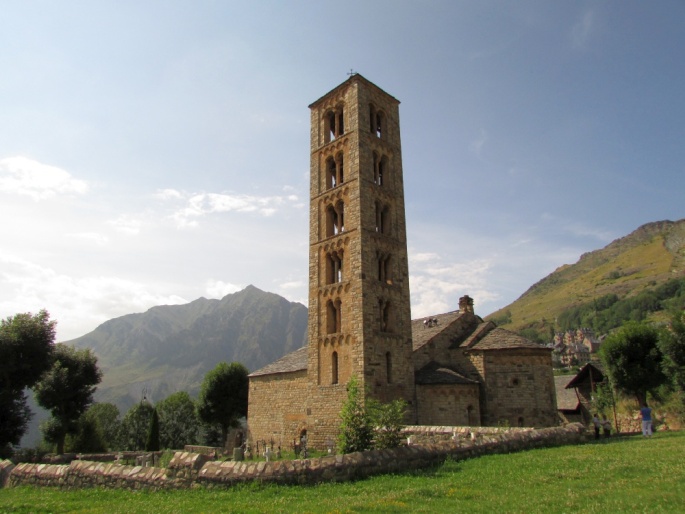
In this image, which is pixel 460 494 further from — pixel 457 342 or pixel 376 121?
pixel 376 121

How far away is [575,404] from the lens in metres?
39.2

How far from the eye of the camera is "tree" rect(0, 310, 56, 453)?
28.1 m

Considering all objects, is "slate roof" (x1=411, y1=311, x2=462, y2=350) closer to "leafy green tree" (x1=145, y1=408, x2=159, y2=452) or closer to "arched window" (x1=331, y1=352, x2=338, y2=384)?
"arched window" (x1=331, y1=352, x2=338, y2=384)

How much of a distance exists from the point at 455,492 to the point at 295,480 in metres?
3.83

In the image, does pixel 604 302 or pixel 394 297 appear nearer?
pixel 394 297

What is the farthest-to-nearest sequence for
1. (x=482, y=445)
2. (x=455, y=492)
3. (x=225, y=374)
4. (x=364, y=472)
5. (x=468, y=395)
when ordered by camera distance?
(x=225, y=374), (x=468, y=395), (x=482, y=445), (x=364, y=472), (x=455, y=492)

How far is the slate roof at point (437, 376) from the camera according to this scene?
88.1ft

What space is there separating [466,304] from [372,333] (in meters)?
10.2

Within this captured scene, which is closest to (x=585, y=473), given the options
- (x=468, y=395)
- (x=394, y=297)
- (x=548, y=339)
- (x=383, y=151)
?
(x=468, y=395)

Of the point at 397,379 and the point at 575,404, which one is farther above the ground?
the point at 397,379

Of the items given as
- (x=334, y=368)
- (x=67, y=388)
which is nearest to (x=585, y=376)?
A: (x=334, y=368)

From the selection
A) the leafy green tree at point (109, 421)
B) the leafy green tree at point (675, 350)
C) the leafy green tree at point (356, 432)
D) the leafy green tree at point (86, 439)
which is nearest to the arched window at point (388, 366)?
the leafy green tree at point (356, 432)

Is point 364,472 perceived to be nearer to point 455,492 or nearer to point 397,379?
point 455,492

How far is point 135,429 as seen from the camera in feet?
194
